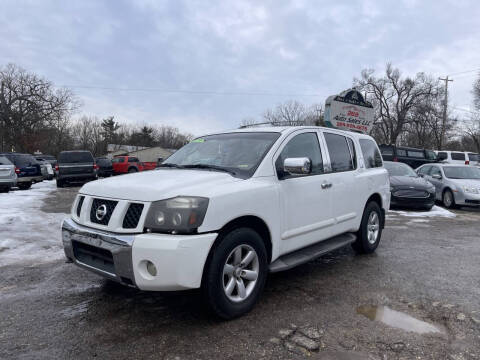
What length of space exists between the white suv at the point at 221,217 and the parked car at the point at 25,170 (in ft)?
42.7

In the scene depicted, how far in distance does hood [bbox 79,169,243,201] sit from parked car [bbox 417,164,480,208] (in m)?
9.80

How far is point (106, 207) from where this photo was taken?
2998 millimetres

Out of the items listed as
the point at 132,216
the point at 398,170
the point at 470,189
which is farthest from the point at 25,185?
the point at 470,189

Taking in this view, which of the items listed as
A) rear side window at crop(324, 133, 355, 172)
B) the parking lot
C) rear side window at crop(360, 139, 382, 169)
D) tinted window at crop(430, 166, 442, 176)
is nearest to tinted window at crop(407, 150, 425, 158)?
tinted window at crop(430, 166, 442, 176)

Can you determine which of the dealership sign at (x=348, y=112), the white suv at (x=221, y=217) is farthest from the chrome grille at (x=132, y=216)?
the dealership sign at (x=348, y=112)

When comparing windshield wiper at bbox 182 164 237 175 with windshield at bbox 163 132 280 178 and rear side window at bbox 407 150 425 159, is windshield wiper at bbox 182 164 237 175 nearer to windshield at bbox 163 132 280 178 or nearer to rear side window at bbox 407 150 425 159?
windshield at bbox 163 132 280 178

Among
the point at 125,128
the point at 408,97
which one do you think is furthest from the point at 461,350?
the point at 125,128

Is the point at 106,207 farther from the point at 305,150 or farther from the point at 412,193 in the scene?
the point at 412,193

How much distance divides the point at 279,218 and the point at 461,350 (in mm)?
1754

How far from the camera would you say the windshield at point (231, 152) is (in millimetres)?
3502

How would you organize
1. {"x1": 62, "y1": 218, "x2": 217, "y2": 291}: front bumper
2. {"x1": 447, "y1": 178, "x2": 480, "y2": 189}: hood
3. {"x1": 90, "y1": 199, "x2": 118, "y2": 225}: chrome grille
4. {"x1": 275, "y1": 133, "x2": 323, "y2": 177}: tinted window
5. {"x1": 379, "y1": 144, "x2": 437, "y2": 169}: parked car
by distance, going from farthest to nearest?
{"x1": 379, "y1": 144, "x2": 437, "y2": 169}: parked car, {"x1": 447, "y1": 178, "x2": 480, "y2": 189}: hood, {"x1": 275, "y1": 133, "x2": 323, "y2": 177}: tinted window, {"x1": 90, "y1": 199, "x2": 118, "y2": 225}: chrome grille, {"x1": 62, "y1": 218, "x2": 217, "y2": 291}: front bumper

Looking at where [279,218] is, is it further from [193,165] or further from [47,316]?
[47,316]

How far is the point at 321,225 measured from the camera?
4.02 meters

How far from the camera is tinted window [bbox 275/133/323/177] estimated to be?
373 cm
